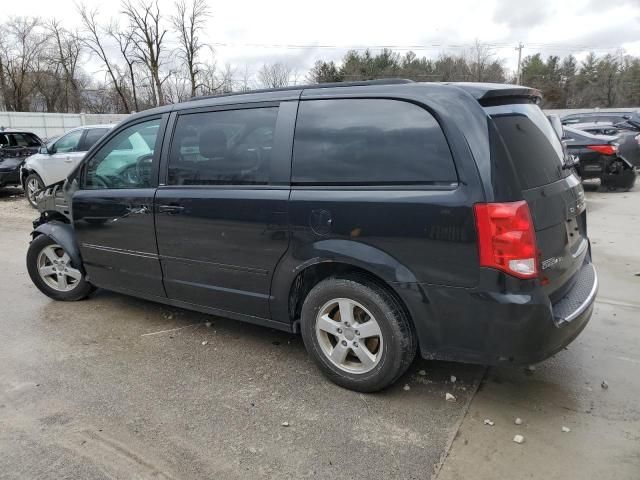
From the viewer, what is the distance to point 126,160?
4234mm

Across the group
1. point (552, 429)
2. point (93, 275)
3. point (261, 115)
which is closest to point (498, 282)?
point (552, 429)

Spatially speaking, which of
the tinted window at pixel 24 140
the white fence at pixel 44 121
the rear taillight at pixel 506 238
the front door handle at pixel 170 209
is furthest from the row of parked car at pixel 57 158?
the white fence at pixel 44 121

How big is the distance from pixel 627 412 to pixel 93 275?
422cm

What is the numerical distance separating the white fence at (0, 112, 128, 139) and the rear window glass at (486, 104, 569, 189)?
2493 cm

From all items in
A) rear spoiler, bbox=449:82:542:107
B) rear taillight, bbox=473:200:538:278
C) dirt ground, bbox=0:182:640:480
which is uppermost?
rear spoiler, bbox=449:82:542:107

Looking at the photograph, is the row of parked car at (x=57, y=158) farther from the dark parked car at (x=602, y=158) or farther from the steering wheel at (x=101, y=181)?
the dark parked car at (x=602, y=158)

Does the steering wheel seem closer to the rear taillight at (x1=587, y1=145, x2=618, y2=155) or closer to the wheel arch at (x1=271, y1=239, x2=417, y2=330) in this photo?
the wheel arch at (x1=271, y1=239, x2=417, y2=330)

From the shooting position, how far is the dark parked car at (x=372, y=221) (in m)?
2.59

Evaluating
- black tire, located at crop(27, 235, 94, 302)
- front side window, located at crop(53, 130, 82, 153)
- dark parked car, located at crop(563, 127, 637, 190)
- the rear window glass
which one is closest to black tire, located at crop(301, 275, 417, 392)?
the rear window glass

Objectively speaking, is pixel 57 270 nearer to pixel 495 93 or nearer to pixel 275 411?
pixel 275 411

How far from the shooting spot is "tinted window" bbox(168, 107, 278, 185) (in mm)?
3344

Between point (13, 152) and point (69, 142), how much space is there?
2.57m

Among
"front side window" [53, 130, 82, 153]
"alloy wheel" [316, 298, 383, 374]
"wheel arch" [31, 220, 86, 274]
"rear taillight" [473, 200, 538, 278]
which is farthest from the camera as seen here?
"front side window" [53, 130, 82, 153]

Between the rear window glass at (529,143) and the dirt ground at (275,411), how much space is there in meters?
1.32
